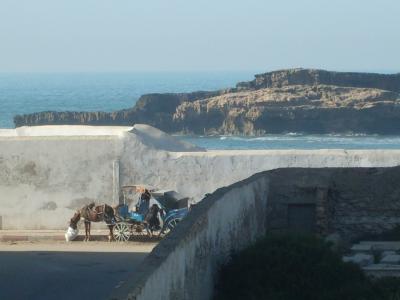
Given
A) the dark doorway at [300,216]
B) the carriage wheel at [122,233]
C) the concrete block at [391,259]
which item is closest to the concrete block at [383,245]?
the concrete block at [391,259]

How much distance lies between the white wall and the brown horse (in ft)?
2.51

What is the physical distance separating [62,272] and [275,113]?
81130 mm

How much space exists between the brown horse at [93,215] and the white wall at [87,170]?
2.51 feet

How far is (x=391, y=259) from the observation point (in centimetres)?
1575

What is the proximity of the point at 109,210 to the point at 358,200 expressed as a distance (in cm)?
522

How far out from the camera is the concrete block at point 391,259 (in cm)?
1545

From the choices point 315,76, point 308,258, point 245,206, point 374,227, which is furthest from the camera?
point 315,76

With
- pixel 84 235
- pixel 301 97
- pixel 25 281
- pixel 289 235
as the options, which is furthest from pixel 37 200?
pixel 301 97

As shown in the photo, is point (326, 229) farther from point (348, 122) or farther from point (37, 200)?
point (348, 122)

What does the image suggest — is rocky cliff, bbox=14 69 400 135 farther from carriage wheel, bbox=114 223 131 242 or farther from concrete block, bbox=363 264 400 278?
concrete block, bbox=363 264 400 278

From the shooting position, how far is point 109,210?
21953 mm

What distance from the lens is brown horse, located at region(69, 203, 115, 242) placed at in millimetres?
21859

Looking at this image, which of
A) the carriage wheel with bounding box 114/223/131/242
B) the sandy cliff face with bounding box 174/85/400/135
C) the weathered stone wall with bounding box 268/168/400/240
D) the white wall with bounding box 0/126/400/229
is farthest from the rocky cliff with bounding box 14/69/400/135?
the weathered stone wall with bounding box 268/168/400/240

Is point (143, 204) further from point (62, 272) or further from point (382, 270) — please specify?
point (382, 270)
